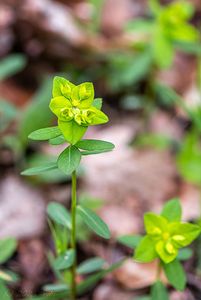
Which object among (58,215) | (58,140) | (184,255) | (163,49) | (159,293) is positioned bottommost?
(159,293)

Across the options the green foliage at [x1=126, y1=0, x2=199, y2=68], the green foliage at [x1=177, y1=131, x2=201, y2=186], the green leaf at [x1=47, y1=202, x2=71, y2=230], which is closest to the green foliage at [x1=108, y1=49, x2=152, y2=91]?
the green foliage at [x1=126, y1=0, x2=199, y2=68]

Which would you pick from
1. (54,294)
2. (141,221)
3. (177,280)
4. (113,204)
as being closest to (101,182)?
(113,204)

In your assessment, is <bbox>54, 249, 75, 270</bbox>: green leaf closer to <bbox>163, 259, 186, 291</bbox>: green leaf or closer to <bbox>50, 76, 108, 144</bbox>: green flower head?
<bbox>163, 259, 186, 291</bbox>: green leaf

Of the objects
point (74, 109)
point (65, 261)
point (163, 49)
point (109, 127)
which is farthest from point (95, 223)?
point (109, 127)

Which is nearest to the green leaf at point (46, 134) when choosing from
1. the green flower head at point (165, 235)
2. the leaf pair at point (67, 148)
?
the leaf pair at point (67, 148)

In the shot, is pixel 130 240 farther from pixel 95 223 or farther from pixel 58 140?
pixel 58 140

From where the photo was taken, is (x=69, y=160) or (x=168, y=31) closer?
(x=69, y=160)

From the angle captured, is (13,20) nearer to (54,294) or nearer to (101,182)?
(101,182)
